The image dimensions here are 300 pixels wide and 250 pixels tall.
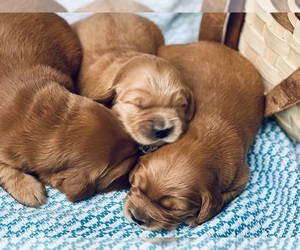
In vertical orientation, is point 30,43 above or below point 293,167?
above

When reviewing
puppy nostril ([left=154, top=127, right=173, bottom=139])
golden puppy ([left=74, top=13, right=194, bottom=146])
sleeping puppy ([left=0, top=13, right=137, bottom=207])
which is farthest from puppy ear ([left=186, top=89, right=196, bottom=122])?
sleeping puppy ([left=0, top=13, right=137, bottom=207])

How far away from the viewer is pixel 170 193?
2244 millimetres

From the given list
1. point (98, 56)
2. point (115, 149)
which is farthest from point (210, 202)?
point (98, 56)

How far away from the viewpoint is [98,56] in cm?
284

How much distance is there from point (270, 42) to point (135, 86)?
75 centimetres

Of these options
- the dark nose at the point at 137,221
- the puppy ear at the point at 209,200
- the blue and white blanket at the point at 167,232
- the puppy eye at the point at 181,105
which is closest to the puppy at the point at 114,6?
the blue and white blanket at the point at 167,232

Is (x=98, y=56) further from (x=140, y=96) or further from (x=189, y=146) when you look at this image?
(x=189, y=146)

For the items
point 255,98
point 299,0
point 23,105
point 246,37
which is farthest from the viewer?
point 246,37

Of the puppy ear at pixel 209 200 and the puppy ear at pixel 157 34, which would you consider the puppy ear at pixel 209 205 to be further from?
the puppy ear at pixel 157 34

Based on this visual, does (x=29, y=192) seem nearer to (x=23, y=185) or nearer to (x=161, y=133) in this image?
(x=23, y=185)

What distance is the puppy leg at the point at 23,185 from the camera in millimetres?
2381

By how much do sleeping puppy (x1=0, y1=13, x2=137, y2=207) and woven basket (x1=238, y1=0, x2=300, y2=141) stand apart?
0.81 m

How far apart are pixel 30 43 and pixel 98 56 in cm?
37

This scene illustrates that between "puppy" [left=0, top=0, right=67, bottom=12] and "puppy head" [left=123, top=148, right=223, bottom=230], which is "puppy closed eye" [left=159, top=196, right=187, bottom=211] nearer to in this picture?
"puppy head" [left=123, top=148, right=223, bottom=230]
